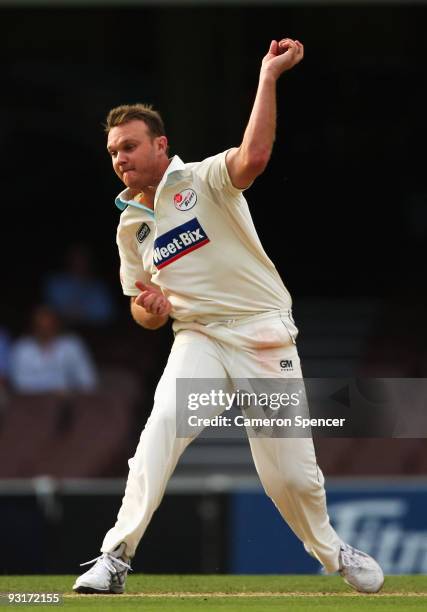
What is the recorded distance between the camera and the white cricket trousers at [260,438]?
626cm

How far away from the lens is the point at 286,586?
704cm

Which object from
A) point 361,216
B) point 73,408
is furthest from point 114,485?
point 361,216

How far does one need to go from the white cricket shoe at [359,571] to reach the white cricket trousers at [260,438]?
0.04 meters

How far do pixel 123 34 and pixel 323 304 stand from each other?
3987 millimetres

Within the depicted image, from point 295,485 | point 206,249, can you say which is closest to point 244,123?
point 206,249

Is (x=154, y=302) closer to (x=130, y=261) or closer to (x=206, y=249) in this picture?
(x=206, y=249)

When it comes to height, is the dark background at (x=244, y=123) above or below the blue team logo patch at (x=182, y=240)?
above

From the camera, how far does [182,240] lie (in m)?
6.41

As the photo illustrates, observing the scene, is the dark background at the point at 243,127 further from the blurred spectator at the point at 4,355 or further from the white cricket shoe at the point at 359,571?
the white cricket shoe at the point at 359,571

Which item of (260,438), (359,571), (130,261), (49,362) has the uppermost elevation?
(130,261)

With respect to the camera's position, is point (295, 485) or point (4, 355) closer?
point (295, 485)

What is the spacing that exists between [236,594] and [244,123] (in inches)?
455

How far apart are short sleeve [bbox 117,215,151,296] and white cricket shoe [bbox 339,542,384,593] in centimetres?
142

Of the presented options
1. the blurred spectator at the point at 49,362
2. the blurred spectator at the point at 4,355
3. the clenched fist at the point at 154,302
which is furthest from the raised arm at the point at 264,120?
the blurred spectator at the point at 4,355
